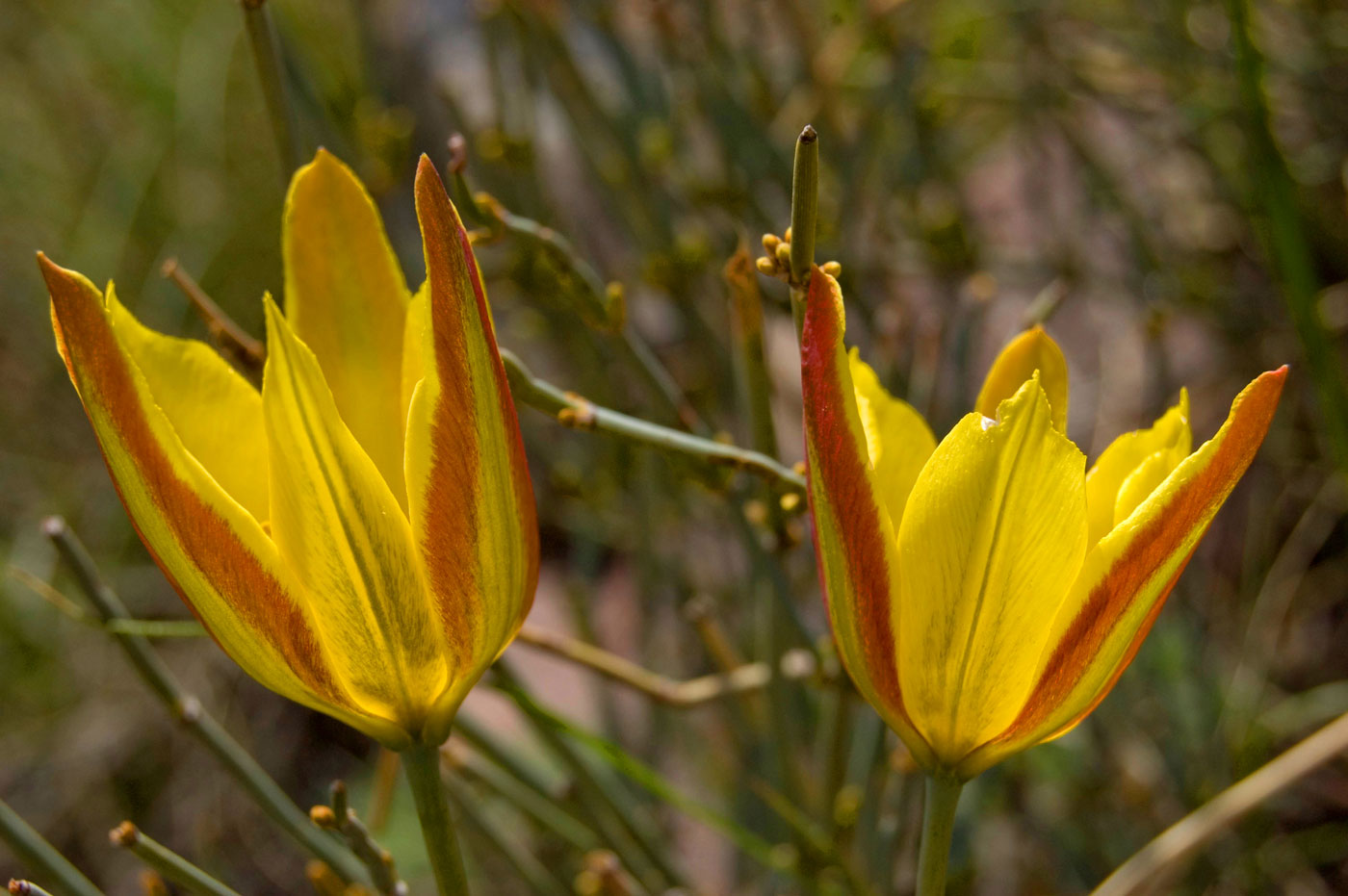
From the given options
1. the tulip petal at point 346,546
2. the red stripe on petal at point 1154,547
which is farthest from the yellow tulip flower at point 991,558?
the tulip petal at point 346,546

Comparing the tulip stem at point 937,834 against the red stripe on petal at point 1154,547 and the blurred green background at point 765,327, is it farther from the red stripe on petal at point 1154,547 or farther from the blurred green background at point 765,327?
the blurred green background at point 765,327

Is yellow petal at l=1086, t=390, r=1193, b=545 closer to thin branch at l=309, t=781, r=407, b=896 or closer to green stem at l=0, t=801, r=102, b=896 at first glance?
thin branch at l=309, t=781, r=407, b=896

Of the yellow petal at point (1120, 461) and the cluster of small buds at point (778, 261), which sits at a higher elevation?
the cluster of small buds at point (778, 261)

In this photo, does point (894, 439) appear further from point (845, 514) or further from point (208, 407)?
point (208, 407)

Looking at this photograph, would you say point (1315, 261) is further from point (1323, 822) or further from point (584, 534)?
point (584, 534)

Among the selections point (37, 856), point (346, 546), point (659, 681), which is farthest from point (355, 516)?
point (659, 681)
